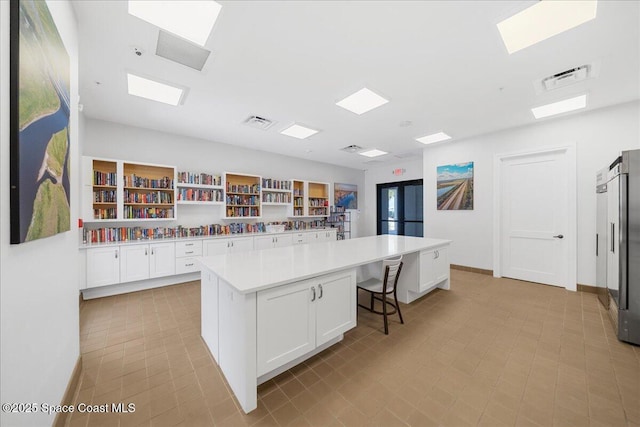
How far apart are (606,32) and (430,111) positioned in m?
1.80

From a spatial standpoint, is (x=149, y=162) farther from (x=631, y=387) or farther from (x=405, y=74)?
(x=631, y=387)

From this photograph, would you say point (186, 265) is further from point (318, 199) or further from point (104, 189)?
point (318, 199)

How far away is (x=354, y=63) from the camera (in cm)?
248

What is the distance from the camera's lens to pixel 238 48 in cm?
→ 225

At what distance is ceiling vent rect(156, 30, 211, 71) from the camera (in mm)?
2141

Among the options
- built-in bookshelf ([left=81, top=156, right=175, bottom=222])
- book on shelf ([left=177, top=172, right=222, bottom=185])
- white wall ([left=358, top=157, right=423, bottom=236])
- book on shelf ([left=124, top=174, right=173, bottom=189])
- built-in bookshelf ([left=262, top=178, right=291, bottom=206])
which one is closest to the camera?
built-in bookshelf ([left=81, top=156, right=175, bottom=222])

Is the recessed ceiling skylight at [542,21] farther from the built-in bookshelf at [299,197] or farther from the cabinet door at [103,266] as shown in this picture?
the cabinet door at [103,266]

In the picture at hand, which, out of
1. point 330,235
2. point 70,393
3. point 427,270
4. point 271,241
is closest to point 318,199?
point 330,235

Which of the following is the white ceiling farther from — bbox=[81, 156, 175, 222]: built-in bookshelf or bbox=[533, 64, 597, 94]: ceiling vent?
bbox=[81, 156, 175, 222]: built-in bookshelf

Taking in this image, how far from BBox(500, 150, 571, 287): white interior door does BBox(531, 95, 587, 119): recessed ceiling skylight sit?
27.9 inches

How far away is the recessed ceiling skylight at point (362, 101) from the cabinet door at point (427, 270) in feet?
7.43

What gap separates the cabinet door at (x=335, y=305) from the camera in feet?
6.59

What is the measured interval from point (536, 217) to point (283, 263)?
188 inches

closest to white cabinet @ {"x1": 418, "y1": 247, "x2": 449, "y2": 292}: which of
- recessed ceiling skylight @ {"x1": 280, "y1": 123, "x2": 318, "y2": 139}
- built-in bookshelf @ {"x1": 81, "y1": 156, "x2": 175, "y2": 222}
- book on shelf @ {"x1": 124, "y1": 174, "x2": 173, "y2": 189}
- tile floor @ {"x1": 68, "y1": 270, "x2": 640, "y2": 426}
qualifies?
tile floor @ {"x1": 68, "y1": 270, "x2": 640, "y2": 426}
